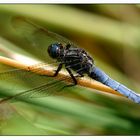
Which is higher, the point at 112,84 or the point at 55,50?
the point at 55,50

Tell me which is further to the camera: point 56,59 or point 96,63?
point 96,63

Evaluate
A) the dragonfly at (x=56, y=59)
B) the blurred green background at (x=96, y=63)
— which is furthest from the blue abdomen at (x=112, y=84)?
the blurred green background at (x=96, y=63)

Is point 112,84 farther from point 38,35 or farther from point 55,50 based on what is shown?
point 38,35

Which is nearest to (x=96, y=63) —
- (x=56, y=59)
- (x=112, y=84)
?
(x=112, y=84)

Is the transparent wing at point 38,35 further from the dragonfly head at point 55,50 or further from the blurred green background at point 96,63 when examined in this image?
the blurred green background at point 96,63

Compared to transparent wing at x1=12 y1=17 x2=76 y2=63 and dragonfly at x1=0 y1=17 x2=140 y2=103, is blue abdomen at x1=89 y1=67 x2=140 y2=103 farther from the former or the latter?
transparent wing at x1=12 y1=17 x2=76 y2=63
